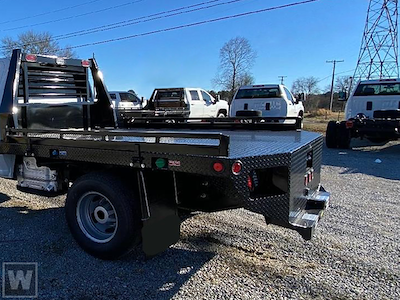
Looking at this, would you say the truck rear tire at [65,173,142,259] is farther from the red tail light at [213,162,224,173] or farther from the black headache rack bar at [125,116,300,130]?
the black headache rack bar at [125,116,300,130]

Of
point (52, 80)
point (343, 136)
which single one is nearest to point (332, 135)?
point (343, 136)

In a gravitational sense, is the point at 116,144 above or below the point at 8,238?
above

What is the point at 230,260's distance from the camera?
136 inches

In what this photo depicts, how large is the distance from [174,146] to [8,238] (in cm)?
251

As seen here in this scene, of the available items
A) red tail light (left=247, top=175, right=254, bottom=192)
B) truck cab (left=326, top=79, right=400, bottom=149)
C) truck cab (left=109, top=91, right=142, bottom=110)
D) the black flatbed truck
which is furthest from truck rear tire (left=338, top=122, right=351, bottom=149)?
truck cab (left=109, top=91, right=142, bottom=110)

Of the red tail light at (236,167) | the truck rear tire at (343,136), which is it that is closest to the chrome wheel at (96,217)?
the red tail light at (236,167)

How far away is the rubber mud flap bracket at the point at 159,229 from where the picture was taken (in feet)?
10.3

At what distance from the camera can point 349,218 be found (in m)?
4.69

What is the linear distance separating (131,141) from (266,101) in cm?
1106

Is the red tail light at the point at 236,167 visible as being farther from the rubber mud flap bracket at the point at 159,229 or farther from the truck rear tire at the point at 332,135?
the truck rear tire at the point at 332,135

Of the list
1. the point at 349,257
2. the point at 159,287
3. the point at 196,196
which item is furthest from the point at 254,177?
the point at 349,257

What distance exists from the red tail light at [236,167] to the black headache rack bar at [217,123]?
8.77 feet

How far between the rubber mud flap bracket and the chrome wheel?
488 mm

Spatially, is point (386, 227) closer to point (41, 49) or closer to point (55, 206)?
point (55, 206)
